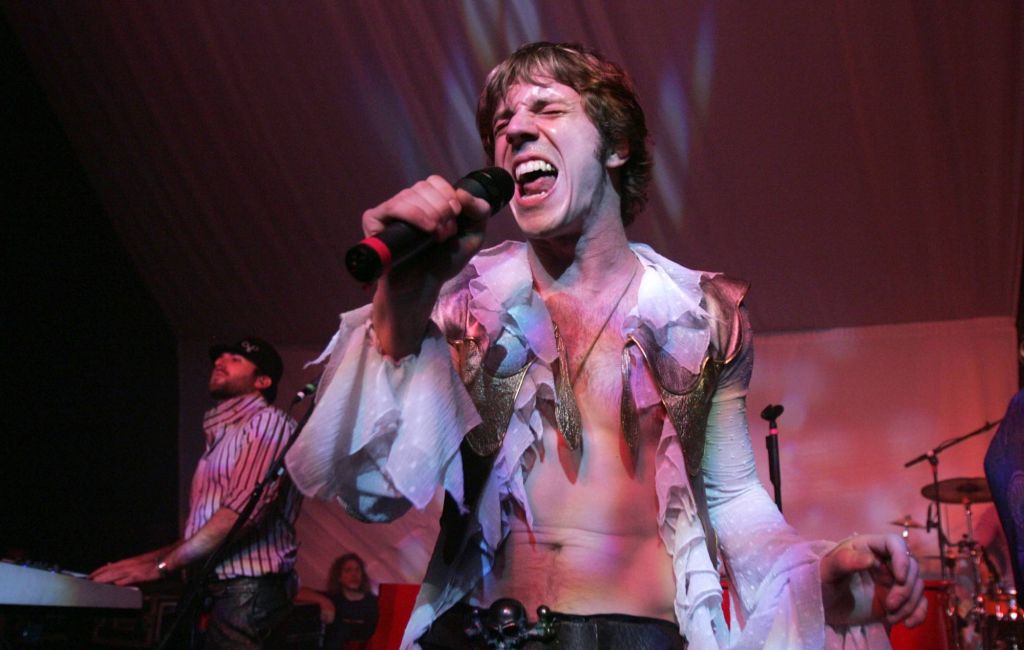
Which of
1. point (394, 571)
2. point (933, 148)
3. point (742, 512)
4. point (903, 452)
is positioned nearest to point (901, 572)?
point (742, 512)

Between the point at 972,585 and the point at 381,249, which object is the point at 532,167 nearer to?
the point at 381,249

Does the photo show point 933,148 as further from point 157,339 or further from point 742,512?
point 157,339

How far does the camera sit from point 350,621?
24.6 ft

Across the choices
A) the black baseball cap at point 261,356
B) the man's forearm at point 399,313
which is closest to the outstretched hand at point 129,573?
the black baseball cap at point 261,356

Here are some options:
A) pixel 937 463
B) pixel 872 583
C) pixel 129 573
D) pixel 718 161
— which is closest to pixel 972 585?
pixel 937 463

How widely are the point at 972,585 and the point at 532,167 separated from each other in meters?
6.47

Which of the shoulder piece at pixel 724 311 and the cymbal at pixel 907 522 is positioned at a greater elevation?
the shoulder piece at pixel 724 311

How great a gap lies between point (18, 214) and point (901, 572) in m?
6.87

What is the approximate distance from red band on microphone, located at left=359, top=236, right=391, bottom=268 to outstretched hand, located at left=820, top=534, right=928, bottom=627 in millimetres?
844

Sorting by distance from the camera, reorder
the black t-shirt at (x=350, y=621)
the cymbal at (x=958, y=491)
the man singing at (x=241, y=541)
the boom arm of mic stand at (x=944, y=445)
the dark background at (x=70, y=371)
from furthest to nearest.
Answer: the black t-shirt at (x=350, y=621), the dark background at (x=70, y=371), the cymbal at (x=958, y=491), the boom arm of mic stand at (x=944, y=445), the man singing at (x=241, y=541)

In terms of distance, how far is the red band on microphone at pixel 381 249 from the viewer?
44.1 inches

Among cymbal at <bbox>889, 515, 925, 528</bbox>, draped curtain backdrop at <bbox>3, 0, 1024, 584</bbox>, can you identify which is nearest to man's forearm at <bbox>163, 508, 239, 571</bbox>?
draped curtain backdrop at <bbox>3, 0, 1024, 584</bbox>

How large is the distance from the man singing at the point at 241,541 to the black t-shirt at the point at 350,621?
305 cm

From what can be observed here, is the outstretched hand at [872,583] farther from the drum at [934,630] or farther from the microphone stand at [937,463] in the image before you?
the microphone stand at [937,463]
